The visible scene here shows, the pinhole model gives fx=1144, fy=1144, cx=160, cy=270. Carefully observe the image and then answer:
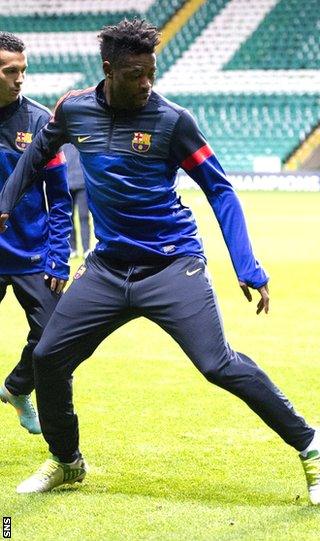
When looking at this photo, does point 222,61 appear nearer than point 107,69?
No

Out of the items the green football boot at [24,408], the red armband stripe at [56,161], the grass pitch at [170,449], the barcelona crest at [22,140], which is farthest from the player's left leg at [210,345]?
the green football boot at [24,408]

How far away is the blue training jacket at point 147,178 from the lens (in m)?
5.08

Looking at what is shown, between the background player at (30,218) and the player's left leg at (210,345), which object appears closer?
the player's left leg at (210,345)

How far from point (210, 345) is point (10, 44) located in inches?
81.4

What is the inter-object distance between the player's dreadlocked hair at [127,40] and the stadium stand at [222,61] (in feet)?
87.3

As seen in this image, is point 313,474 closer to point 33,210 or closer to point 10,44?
point 33,210

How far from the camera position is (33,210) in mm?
6152

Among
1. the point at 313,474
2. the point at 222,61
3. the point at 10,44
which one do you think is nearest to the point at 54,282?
the point at 10,44

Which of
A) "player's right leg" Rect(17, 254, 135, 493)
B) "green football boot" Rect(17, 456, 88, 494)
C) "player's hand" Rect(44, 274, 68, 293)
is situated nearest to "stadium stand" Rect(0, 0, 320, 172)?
"player's hand" Rect(44, 274, 68, 293)

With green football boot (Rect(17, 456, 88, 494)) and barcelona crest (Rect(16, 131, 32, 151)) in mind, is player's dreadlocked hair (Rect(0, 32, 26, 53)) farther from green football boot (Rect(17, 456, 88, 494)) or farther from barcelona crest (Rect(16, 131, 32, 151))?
green football boot (Rect(17, 456, 88, 494))

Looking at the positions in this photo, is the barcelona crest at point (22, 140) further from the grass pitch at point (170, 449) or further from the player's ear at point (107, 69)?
A: the grass pitch at point (170, 449)

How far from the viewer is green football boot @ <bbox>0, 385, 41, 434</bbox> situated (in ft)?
21.4

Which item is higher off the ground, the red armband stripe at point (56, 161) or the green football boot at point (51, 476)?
the red armband stripe at point (56, 161)

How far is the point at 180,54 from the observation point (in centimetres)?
3678
